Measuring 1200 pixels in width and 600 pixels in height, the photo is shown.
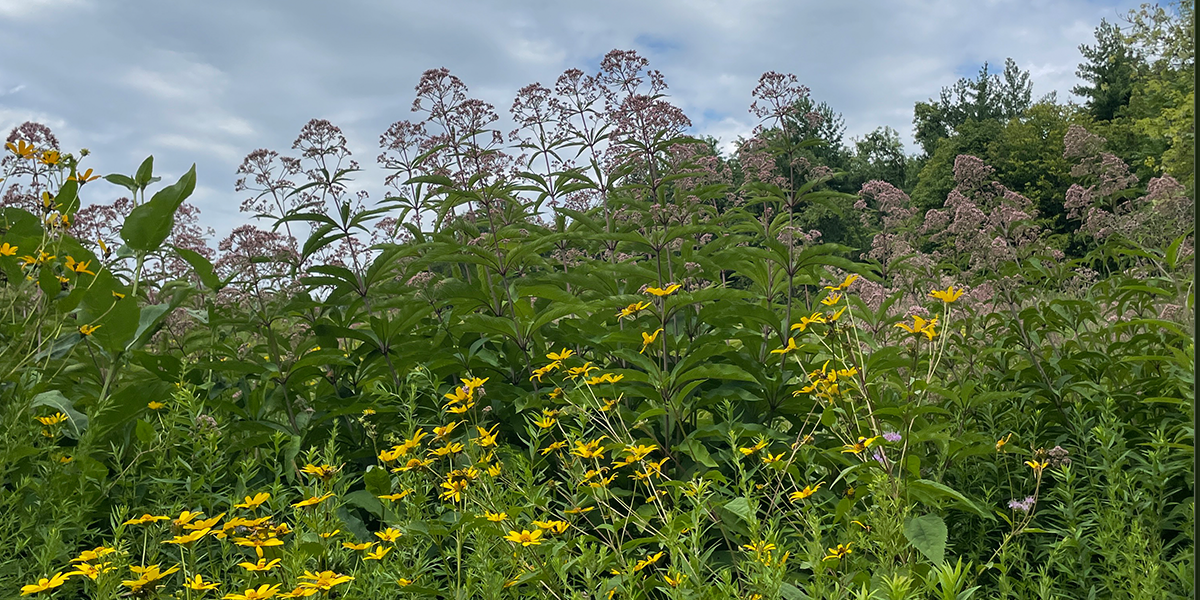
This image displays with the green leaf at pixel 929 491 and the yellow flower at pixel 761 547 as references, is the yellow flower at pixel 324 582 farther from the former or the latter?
the green leaf at pixel 929 491

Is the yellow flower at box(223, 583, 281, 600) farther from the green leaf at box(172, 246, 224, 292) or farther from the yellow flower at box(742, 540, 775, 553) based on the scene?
the green leaf at box(172, 246, 224, 292)

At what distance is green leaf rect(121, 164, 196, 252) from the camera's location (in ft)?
8.31

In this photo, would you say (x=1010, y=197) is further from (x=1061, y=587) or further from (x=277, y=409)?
(x=277, y=409)

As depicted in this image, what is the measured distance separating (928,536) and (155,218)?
2592 mm

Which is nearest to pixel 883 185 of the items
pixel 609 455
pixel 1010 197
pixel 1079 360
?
pixel 1010 197

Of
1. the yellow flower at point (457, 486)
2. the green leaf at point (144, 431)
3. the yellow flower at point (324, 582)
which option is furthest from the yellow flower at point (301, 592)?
the green leaf at point (144, 431)

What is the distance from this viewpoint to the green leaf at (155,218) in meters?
2.53

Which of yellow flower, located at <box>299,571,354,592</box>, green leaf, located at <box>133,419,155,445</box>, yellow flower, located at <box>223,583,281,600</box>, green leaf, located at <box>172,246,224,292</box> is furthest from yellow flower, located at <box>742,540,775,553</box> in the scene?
green leaf, located at <box>172,246,224,292</box>

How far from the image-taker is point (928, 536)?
1.79 metres

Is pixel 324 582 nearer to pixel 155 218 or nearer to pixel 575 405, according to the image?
pixel 575 405

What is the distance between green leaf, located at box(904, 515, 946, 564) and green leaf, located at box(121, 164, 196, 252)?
2.54 meters

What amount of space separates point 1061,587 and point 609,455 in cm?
152

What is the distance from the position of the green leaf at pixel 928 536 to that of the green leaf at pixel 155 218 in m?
2.54

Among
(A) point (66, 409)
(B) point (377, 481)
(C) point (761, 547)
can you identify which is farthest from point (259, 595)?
(A) point (66, 409)
